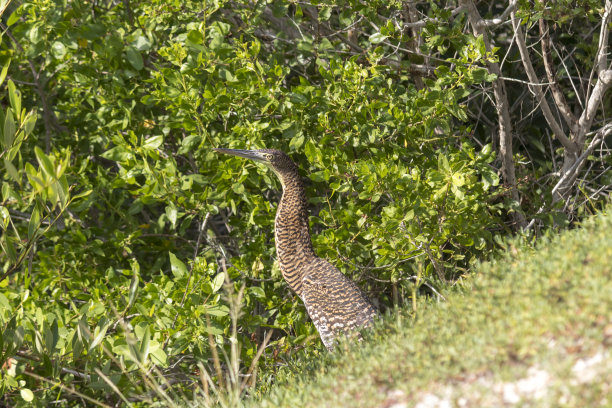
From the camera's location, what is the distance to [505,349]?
306 cm

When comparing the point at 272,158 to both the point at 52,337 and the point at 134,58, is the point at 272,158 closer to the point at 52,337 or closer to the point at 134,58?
the point at 134,58

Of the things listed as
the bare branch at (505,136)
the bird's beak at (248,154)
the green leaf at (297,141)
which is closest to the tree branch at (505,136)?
the bare branch at (505,136)

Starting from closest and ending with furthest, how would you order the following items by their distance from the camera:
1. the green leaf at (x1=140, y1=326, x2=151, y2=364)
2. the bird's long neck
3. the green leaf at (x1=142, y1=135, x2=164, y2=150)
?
Answer: 1. the green leaf at (x1=140, y1=326, x2=151, y2=364)
2. the bird's long neck
3. the green leaf at (x1=142, y1=135, x2=164, y2=150)

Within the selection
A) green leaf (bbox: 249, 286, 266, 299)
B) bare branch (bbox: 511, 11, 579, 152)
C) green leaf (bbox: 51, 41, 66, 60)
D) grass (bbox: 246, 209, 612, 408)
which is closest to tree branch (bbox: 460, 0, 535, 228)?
bare branch (bbox: 511, 11, 579, 152)

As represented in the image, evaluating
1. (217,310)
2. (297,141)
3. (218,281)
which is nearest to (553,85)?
(297,141)

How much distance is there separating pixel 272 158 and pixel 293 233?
0.64 m

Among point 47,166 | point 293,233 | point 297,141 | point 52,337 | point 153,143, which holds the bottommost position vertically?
point 52,337

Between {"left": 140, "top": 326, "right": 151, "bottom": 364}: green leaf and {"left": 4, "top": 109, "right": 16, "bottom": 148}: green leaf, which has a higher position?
{"left": 4, "top": 109, "right": 16, "bottom": 148}: green leaf

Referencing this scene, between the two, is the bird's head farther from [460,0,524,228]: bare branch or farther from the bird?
[460,0,524,228]: bare branch

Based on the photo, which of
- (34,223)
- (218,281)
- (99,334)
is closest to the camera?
(34,223)

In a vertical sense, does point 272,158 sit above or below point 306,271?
above

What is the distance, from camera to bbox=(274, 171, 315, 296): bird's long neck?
5914mm

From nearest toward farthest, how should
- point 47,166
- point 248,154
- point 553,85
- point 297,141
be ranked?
point 47,166
point 248,154
point 297,141
point 553,85

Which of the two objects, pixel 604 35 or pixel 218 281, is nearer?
pixel 218 281
